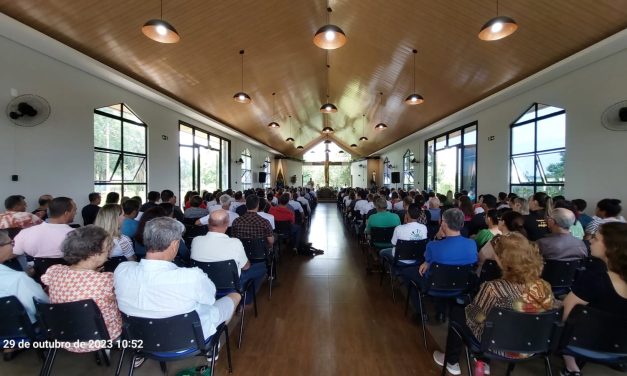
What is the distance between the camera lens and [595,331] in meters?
1.67

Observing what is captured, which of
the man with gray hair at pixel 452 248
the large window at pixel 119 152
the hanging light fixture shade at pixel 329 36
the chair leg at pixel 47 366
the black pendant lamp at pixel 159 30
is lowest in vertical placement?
the chair leg at pixel 47 366

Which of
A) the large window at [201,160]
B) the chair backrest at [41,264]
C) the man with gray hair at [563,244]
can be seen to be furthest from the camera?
the large window at [201,160]

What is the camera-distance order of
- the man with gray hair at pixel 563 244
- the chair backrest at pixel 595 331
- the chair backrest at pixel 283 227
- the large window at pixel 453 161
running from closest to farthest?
the chair backrest at pixel 595 331, the man with gray hair at pixel 563 244, the chair backrest at pixel 283 227, the large window at pixel 453 161

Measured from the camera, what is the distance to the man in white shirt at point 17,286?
5.80 feet

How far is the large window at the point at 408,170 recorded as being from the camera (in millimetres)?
14872

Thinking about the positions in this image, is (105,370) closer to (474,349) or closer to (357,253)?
(474,349)

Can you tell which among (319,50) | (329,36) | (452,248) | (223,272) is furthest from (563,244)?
(319,50)

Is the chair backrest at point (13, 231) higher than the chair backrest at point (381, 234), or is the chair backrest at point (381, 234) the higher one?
the chair backrest at point (13, 231)

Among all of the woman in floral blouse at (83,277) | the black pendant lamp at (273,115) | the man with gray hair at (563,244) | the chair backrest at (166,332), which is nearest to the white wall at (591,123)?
the man with gray hair at (563,244)

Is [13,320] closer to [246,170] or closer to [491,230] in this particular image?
[491,230]

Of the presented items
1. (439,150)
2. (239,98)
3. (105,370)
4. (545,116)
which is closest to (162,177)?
(239,98)

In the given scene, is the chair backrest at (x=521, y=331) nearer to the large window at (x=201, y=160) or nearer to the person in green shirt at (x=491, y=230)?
the person in green shirt at (x=491, y=230)

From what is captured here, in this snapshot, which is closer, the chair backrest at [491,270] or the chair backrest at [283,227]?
the chair backrest at [491,270]

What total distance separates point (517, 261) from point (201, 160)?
33.6ft
